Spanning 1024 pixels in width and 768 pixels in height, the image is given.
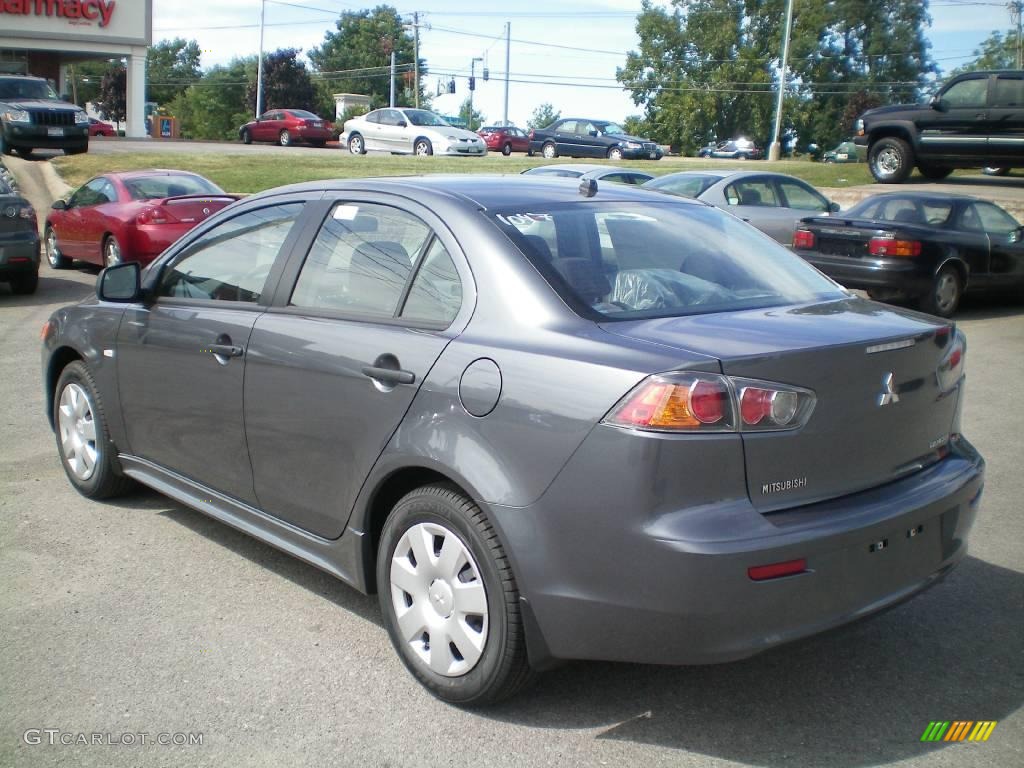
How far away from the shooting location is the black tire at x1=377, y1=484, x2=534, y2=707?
3326mm

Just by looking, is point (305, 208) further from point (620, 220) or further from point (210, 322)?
point (620, 220)

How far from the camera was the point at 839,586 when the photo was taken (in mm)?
3180

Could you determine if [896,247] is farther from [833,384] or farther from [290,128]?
[290,128]

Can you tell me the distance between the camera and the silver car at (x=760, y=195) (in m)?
15.2

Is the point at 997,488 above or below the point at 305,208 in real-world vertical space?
below

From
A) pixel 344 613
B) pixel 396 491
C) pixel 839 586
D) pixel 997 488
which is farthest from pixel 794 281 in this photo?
pixel 997 488

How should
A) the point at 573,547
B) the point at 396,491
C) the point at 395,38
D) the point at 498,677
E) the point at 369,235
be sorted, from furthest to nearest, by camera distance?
the point at 395,38 → the point at 369,235 → the point at 396,491 → the point at 498,677 → the point at 573,547

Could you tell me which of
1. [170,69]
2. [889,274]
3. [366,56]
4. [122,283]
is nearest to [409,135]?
[889,274]

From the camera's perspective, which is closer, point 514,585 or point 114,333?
point 514,585

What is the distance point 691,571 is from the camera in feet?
9.83

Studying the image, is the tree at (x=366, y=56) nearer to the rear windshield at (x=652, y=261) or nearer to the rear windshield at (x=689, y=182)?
the rear windshield at (x=689, y=182)

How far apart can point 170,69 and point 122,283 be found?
136246 millimetres

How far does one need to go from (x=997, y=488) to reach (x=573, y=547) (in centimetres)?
383

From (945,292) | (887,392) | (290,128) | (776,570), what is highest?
(290,128)
